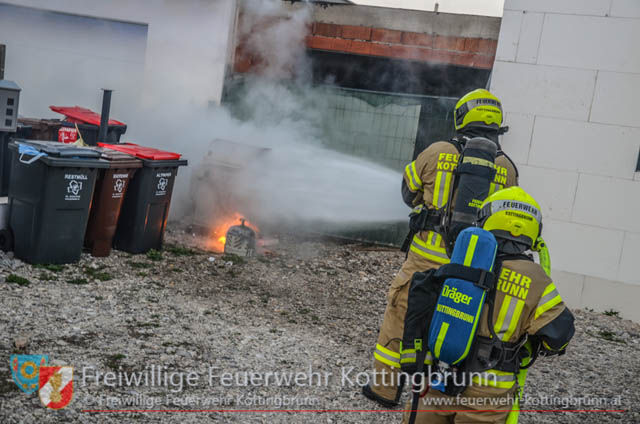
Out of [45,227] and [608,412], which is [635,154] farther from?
[45,227]

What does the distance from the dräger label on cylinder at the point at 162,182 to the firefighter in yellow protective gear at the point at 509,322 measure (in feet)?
15.9

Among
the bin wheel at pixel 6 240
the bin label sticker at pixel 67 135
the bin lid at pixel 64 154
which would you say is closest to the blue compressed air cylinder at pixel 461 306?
the bin lid at pixel 64 154

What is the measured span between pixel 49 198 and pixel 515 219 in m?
4.55

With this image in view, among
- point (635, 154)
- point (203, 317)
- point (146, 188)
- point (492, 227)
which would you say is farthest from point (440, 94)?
point (492, 227)

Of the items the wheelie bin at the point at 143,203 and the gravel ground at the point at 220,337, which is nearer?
the gravel ground at the point at 220,337

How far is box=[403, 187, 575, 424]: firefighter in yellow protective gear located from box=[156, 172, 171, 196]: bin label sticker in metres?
4.85

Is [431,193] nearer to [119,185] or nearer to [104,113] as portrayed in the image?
[119,185]

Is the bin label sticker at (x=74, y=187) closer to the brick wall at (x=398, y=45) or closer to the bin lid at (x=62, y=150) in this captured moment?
the bin lid at (x=62, y=150)

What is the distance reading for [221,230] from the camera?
8.19 meters

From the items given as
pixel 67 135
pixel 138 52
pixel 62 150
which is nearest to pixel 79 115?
pixel 67 135

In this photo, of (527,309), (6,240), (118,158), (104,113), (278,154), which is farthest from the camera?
(278,154)

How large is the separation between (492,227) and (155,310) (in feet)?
11.1

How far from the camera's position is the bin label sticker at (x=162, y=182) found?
22.4 feet

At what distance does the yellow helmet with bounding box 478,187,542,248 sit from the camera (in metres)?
2.62
